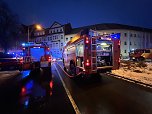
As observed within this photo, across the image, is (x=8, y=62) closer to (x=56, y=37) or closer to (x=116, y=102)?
(x=116, y=102)

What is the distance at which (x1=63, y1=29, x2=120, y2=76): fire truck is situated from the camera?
10.4 meters

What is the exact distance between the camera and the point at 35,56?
17.2 m

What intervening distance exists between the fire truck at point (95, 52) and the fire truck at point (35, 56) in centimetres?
553

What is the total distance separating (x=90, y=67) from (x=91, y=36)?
1907 mm

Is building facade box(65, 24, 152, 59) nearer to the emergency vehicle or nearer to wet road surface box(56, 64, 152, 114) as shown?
the emergency vehicle

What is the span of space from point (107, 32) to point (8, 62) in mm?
50134

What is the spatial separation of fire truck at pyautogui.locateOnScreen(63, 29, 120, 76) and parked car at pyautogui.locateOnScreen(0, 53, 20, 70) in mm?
12991

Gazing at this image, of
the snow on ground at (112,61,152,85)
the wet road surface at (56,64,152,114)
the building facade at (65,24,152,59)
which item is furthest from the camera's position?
the building facade at (65,24,152,59)

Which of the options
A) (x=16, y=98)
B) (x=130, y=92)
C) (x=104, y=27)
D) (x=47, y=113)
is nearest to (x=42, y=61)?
(x=16, y=98)

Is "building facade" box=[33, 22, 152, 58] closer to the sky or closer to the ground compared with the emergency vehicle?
closer to the sky

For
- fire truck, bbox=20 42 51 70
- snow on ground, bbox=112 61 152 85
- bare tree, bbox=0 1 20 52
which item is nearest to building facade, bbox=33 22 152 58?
bare tree, bbox=0 1 20 52

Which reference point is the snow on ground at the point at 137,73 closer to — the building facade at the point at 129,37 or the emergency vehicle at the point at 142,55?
the emergency vehicle at the point at 142,55

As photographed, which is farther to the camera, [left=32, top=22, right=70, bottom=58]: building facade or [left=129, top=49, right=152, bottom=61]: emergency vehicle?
[left=32, top=22, right=70, bottom=58]: building facade

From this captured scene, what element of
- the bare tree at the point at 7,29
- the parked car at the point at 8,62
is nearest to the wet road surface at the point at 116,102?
the parked car at the point at 8,62
